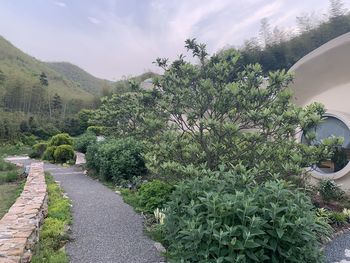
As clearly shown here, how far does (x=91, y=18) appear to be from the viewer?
377 inches

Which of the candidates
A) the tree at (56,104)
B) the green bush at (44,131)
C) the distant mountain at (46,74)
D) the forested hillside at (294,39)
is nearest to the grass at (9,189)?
the forested hillside at (294,39)

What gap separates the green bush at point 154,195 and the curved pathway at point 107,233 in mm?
240

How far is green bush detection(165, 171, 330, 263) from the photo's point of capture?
268cm

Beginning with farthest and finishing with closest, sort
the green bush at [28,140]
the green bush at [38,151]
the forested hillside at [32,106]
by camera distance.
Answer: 1. the forested hillside at [32,106]
2. the green bush at [28,140]
3. the green bush at [38,151]

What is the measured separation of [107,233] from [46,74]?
120 feet

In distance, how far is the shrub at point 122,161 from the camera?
28.0 ft

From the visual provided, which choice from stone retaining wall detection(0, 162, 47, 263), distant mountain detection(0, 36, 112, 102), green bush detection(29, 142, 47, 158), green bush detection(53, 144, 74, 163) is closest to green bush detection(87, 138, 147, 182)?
stone retaining wall detection(0, 162, 47, 263)

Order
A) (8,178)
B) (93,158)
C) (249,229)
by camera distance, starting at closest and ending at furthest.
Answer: (249,229), (8,178), (93,158)

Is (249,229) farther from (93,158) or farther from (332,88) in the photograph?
(93,158)

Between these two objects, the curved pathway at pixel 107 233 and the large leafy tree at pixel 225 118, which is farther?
the large leafy tree at pixel 225 118

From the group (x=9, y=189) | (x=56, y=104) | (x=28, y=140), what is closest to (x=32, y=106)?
(x=56, y=104)

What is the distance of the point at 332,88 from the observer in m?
8.55

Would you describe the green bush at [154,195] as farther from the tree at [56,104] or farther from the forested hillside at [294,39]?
the tree at [56,104]

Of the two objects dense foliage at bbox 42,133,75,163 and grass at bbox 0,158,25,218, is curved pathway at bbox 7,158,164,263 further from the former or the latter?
dense foliage at bbox 42,133,75,163
